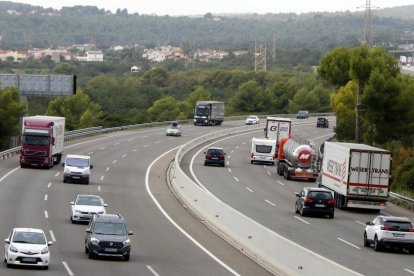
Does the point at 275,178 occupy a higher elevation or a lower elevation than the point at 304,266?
lower

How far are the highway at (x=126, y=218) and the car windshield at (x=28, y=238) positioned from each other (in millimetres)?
819

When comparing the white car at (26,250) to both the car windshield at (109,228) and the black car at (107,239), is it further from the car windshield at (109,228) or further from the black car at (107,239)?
the car windshield at (109,228)

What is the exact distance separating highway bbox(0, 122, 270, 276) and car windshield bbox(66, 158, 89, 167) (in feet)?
4.01

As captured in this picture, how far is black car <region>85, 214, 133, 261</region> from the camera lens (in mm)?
31609

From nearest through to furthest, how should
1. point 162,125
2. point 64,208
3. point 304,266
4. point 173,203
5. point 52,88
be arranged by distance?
point 304,266 < point 64,208 < point 173,203 < point 52,88 < point 162,125

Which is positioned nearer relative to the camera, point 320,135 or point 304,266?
point 304,266

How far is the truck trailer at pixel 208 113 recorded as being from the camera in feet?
393

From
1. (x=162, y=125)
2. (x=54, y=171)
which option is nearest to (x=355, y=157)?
(x=54, y=171)

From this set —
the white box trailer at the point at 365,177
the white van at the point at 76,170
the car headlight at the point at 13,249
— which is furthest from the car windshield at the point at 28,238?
the white van at the point at 76,170

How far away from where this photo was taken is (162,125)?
12256 centimetres

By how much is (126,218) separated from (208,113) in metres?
76.9

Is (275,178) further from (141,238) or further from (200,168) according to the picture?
(141,238)

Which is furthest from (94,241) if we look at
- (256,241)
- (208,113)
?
(208,113)

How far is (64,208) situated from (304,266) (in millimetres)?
21136
